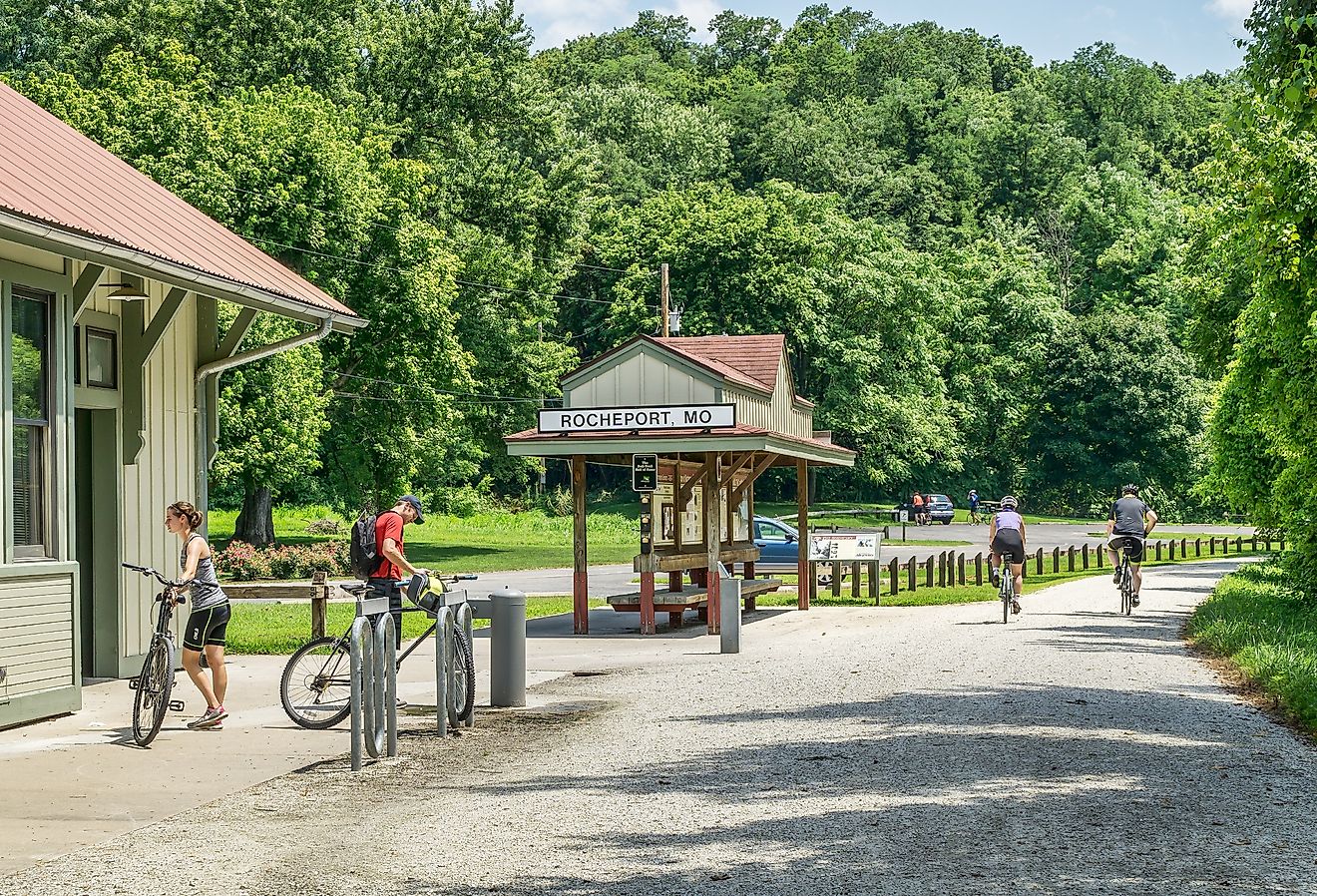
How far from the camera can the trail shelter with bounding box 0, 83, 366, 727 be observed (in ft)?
40.5

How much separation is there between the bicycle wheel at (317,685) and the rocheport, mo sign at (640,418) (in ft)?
34.0

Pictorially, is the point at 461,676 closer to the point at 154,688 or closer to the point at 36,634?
the point at 154,688

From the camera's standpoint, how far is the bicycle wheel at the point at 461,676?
40.5 feet

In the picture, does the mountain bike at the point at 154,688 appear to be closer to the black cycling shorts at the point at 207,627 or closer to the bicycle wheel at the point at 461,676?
the black cycling shorts at the point at 207,627

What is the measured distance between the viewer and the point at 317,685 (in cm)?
1253

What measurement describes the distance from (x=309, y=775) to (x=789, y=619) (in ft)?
53.7

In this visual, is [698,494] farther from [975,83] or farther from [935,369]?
[975,83]

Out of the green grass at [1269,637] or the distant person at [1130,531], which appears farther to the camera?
the distant person at [1130,531]

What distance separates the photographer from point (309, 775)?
10188 mm

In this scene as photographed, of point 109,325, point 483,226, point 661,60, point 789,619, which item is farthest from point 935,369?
point 109,325

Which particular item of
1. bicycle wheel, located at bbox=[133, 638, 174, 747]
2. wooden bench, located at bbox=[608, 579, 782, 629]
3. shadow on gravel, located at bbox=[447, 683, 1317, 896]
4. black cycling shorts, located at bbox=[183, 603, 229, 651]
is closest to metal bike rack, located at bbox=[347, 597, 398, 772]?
shadow on gravel, located at bbox=[447, 683, 1317, 896]

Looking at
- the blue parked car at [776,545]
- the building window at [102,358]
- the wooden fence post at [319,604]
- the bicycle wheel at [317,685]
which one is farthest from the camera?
the blue parked car at [776,545]

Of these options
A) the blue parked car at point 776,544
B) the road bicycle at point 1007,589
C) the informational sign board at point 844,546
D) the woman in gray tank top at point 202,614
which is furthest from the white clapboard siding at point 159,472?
the blue parked car at point 776,544

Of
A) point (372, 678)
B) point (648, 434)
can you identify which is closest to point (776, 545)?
point (648, 434)
